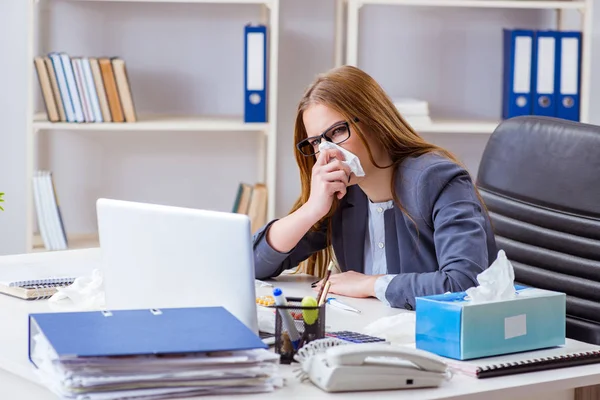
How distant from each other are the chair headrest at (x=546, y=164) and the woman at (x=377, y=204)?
0.26 m

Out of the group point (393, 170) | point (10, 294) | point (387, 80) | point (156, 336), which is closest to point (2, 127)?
point (387, 80)

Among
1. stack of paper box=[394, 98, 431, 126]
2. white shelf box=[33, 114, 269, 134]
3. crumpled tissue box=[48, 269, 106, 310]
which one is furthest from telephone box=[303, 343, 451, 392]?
stack of paper box=[394, 98, 431, 126]

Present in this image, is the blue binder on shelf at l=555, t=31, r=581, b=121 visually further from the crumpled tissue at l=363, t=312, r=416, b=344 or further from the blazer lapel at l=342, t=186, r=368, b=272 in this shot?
the crumpled tissue at l=363, t=312, r=416, b=344

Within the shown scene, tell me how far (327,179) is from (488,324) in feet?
1.87

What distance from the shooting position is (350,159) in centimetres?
188

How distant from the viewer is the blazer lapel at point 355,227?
2.05 meters

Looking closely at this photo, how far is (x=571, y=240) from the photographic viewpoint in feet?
6.86

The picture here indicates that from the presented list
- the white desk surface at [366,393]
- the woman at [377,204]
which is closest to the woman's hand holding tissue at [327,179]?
the woman at [377,204]

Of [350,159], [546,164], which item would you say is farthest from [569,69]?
[350,159]

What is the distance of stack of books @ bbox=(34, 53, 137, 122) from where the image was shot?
3.11m

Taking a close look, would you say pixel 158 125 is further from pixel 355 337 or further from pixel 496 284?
pixel 496 284

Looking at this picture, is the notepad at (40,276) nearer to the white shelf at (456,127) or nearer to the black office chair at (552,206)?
the black office chair at (552,206)

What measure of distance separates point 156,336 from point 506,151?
4.08 ft

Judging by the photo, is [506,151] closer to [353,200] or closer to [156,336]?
[353,200]
